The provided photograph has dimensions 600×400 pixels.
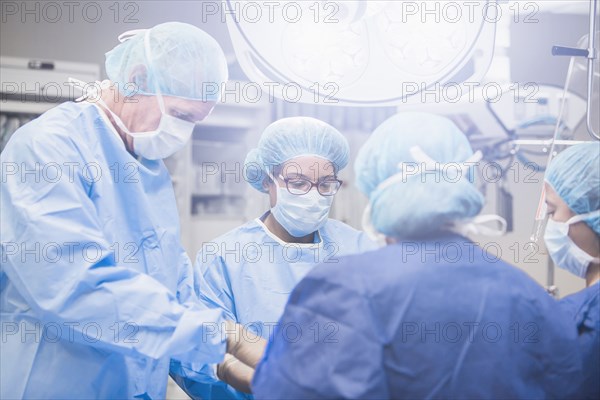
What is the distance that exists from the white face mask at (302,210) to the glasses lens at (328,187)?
1 centimetres

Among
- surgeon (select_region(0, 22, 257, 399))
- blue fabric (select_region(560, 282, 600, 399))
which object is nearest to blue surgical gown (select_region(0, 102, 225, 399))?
surgeon (select_region(0, 22, 257, 399))

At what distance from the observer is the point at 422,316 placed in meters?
0.82

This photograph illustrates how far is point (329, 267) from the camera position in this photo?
0.88 metres

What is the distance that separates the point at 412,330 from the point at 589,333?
0.40 metres

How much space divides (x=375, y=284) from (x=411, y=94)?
0.89 metres

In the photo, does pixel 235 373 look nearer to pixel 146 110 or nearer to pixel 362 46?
pixel 146 110

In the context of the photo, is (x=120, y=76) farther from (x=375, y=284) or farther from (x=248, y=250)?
(x=375, y=284)

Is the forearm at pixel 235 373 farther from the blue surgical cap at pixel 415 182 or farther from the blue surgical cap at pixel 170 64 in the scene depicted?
the blue surgical cap at pixel 170 64

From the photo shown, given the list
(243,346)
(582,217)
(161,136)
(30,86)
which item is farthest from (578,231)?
(30,86)

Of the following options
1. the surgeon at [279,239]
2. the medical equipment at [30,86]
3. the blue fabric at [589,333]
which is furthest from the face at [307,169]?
the medical equipment at [30,86]

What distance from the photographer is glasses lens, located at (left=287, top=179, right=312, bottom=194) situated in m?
1.51

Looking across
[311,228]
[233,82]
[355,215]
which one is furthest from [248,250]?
[355,215]

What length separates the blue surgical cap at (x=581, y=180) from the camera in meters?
1.12

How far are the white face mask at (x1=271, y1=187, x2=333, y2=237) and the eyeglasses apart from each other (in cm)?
1
